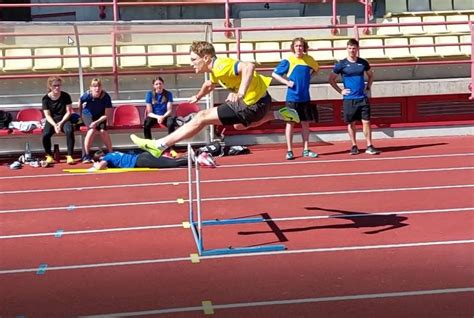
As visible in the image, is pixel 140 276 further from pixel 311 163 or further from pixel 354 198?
pixel 311 163

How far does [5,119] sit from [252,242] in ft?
23.8

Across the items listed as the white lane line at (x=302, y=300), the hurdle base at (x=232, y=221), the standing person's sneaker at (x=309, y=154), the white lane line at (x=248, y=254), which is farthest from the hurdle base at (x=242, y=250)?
the standing person's sneaker at (x=309, y=154)

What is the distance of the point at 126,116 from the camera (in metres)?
13.2

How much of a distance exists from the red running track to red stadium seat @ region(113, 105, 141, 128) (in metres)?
2.04

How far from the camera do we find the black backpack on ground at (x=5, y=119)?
41.8 ft

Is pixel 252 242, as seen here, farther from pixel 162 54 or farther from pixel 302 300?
pixel 162 54

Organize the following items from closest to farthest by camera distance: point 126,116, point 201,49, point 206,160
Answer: point 201,49 < point 206,160 < point 126,116

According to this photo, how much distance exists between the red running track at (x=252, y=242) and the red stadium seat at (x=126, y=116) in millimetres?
2039

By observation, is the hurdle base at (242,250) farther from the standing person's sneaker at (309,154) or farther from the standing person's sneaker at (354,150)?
the standing person's sneaker at (354,150)

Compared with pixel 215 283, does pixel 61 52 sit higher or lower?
higher

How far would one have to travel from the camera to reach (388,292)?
543 centimetres

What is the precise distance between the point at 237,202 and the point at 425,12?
11803mm

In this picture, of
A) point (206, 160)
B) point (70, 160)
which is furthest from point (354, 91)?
point (70, 160)

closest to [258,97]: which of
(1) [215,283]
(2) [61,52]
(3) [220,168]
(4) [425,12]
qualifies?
(1) [215,283]
